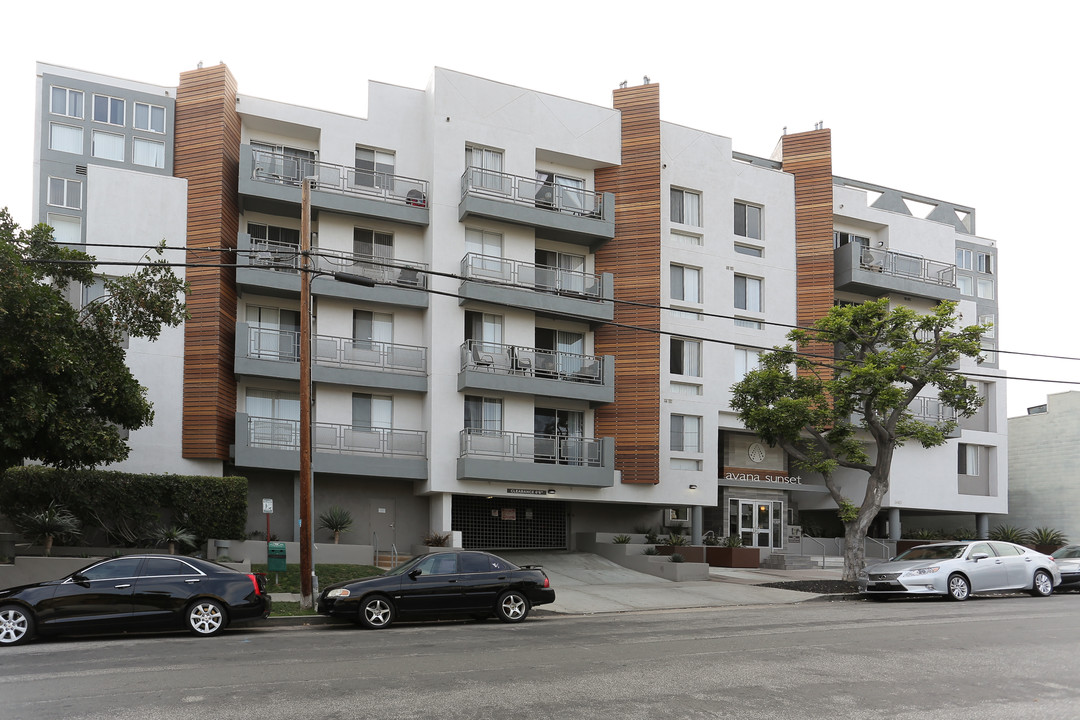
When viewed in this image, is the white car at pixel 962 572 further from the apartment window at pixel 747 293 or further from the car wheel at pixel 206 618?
the apartment window at pixel 747 293

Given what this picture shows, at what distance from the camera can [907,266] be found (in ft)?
128

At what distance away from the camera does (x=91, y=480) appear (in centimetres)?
2355

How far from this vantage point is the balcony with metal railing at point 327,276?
89.0ft

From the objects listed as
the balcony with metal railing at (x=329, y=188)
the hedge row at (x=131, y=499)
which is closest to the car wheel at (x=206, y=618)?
the hedge row at (x=131, y=499)

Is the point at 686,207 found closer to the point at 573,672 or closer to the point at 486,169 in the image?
the point at 486,169

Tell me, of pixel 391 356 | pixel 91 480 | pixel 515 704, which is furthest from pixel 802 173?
pixel 515 704

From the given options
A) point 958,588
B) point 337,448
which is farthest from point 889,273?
point 337,448

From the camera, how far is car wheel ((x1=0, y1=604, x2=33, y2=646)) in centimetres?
1349

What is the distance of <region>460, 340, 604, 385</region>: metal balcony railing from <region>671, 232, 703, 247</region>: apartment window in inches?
238

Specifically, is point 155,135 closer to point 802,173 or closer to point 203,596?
point 203,596

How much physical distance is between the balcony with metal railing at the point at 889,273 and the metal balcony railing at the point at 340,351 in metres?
18.8

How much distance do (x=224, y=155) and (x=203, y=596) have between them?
16.8 m

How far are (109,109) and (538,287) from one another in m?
14.3

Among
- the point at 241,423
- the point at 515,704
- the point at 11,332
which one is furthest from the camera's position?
the point at 241,423
